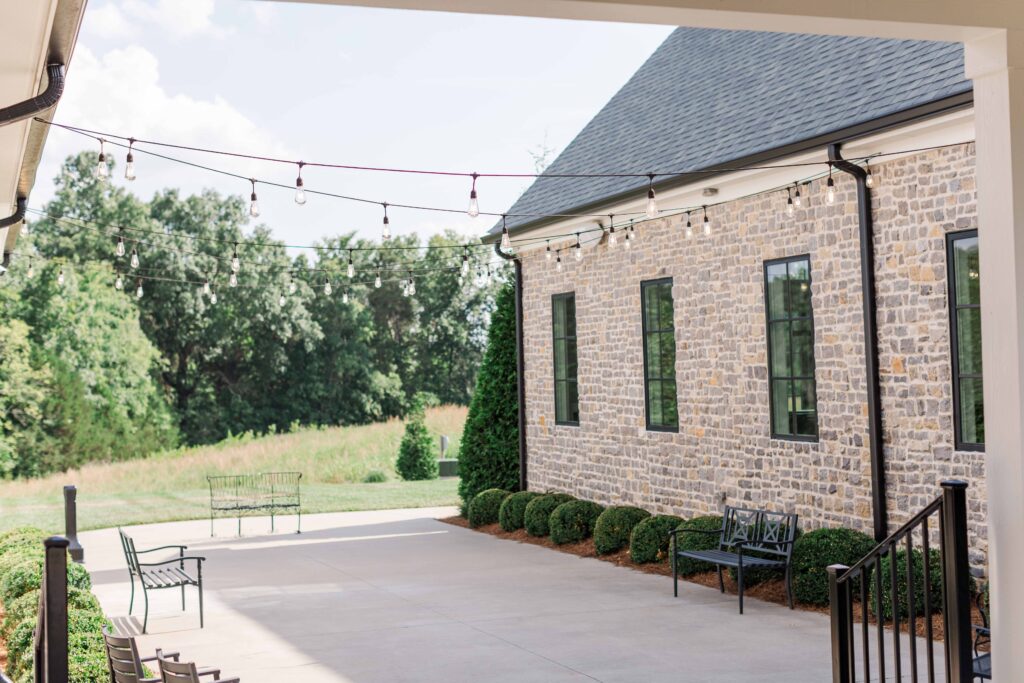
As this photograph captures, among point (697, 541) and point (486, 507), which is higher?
point (697, 541)

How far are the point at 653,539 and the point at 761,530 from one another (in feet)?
4.66

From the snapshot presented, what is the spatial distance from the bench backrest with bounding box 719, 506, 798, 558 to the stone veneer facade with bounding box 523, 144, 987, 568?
237mm

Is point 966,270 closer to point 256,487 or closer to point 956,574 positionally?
point 956,574

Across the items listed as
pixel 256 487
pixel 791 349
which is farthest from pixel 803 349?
pixel 256 487

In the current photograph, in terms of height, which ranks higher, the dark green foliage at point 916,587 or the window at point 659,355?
the window at point 659,355

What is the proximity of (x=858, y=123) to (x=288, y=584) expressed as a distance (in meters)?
7.03

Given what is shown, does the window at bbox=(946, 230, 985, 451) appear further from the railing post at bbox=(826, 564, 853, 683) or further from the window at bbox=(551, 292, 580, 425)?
the window at bbox=(551, 292, 580, 425)

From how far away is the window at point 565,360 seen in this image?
14922 mm

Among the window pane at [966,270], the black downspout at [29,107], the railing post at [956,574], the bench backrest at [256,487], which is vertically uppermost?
the black downspout at [29,107]

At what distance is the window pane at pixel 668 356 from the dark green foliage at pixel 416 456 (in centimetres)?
1198

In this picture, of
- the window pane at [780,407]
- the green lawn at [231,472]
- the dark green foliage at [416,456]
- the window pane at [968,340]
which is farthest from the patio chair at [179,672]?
the dark green foliage at [416,456]

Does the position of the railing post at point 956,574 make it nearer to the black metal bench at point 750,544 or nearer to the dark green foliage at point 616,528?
the black metal bench at point 750,544

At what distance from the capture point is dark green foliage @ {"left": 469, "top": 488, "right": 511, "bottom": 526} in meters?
15.4

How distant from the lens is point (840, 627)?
5160 millimetres
